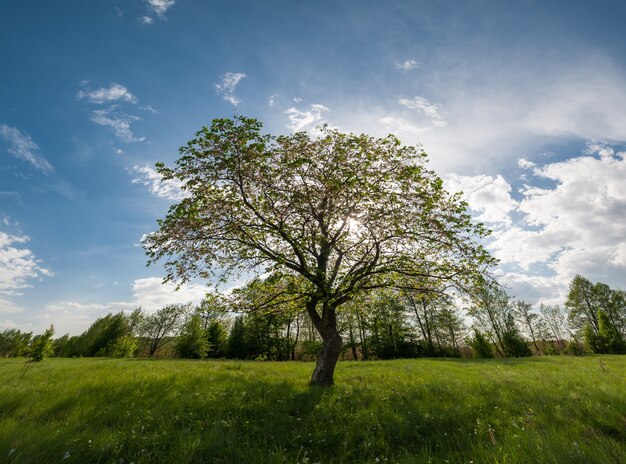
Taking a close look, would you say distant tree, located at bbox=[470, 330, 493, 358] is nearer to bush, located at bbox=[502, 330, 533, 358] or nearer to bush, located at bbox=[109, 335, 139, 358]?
bush, located at bbox=[502, 330, 533, 358]

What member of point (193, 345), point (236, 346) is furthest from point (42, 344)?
point (236, 346)

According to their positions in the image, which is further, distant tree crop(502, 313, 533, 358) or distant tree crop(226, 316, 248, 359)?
distant tree crop(226, 316, 248, 359)

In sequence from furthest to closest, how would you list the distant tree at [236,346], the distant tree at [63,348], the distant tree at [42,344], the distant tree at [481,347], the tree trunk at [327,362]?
1. the distant tree at [63,348]
2. the distant tree at [236,346]
3. the distant tree at [481,347]
4. the distant tree at [42,344]
5. the tree trunk at [327,362]

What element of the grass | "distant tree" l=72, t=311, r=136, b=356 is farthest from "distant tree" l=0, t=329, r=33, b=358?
the grass

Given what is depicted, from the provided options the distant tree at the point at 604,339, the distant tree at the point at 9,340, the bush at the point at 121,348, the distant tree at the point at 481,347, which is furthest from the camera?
the distant tree at the point at 9,340

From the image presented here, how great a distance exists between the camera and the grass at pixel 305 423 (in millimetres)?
4641

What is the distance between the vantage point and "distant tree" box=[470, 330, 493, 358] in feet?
147

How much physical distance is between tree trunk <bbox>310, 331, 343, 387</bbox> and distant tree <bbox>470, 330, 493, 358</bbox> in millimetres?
41902

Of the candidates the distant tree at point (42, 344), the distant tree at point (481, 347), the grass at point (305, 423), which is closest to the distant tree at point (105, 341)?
the distant tree at point (42, 344)

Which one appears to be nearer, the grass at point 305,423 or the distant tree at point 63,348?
the grass at point 305,423

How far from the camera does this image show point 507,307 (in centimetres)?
5528

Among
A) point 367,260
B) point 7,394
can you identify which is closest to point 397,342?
point 367,260

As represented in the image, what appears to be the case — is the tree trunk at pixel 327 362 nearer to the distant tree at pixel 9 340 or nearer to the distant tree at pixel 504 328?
the distant tree at pixel 504 328

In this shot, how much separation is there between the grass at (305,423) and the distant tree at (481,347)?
38.6m
